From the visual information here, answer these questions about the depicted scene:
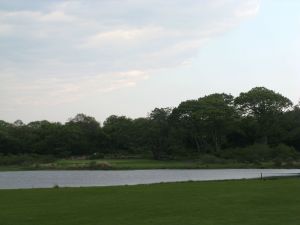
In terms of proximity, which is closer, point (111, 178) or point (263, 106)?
point (111, 178)

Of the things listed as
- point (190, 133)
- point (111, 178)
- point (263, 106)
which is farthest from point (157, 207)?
point (263, 106)

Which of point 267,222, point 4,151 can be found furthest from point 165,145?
point 267,222

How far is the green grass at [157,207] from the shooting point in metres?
18.3

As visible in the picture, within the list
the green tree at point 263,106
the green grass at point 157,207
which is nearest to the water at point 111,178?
the green grass at point 157,207

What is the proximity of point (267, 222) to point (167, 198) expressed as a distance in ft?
30.0

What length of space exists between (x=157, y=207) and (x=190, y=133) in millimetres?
96600

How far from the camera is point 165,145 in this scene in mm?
116938

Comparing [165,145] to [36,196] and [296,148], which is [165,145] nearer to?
[296,148]

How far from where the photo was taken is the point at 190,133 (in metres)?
118

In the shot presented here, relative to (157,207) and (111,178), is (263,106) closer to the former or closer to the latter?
(111,178)

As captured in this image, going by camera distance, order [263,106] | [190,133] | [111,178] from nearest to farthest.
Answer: [111,178], [190,133], [263,106]

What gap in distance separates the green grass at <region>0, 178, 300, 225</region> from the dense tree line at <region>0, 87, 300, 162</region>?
7888 centimetres

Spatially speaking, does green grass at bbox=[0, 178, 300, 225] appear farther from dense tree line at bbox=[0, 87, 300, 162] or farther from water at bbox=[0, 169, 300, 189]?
dense tree line at bbox=[0, 87, 300, 162]

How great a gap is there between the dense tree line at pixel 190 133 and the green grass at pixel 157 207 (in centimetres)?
7888
